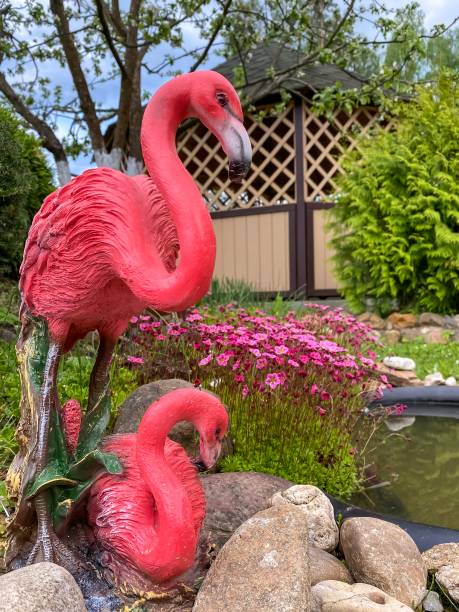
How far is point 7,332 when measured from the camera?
14.1ft

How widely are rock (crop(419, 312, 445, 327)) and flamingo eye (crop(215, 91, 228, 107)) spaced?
6.85m

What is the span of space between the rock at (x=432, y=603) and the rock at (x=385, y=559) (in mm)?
54

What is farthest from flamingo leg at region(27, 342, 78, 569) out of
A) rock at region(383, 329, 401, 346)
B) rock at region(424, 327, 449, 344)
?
rock at region(424, 327, 449, 344)

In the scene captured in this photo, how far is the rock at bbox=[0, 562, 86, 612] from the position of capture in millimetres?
1330

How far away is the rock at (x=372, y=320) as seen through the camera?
8.14m

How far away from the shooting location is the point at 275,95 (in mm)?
10031

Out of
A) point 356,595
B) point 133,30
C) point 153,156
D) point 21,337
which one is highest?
point 133,30

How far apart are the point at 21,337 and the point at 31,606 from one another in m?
0.82

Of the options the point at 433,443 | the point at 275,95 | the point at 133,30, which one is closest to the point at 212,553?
the point at 433,443

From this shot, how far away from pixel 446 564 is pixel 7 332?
11.0 ft

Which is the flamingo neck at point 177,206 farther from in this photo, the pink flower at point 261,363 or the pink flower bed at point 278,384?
the pink flower at point 261,363

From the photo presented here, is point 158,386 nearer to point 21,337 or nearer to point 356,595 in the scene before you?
point 21,337

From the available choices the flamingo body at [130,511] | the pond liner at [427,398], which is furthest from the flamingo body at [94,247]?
the pond liner at [427,398]

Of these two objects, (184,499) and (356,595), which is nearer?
(184,499)
